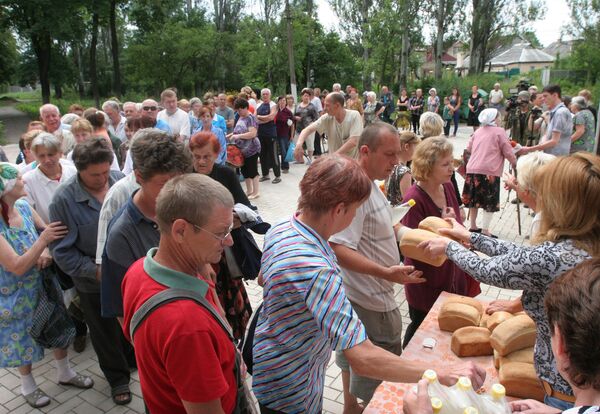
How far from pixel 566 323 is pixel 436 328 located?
4.85ft

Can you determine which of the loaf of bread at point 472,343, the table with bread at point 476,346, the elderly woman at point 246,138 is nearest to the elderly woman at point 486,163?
the table with bread at point 476,346

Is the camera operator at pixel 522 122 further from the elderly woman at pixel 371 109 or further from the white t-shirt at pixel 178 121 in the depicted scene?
the white t-shirt at pixel 178 121

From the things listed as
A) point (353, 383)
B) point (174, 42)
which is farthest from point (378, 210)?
point (174, 42)

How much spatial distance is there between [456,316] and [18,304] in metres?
3.01

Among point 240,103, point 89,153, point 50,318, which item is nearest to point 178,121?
point 240,103

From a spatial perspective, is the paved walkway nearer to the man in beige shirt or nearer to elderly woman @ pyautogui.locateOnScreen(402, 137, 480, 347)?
elderly woman @ pyautogui.locateOnScreen(402, 137, 480, 347)

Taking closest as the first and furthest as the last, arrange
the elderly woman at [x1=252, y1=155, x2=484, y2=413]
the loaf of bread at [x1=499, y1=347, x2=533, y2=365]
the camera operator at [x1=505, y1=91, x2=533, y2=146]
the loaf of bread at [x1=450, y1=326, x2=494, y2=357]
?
the elderly woman at [x1=252, y1=155, x2=484, y2=413]
the loaf of bread at [x1=499, y1=347, x2=533, y2=365]
the loaf of bread at [x1=450, y1=326, x2=494, y2=357]
the camera operator at [x1=505, y1=91, x2=533, y2=146]

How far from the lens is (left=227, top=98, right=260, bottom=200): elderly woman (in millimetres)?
8844

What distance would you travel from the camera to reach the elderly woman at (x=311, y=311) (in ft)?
5.08

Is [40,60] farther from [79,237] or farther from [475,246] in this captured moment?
[475,246]

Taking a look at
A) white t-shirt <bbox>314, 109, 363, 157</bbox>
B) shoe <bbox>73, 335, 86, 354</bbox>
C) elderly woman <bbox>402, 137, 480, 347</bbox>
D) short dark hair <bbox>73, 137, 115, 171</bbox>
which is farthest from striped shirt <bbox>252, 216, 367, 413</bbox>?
white t-shirt <bbox>314, 109, 363, 157</bbox>

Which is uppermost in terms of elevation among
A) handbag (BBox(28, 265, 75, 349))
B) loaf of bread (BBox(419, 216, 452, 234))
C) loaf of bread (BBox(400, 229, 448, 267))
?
loaf of bread (BBox(419, 216, 452, 234))

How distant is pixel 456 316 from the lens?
2.50 m

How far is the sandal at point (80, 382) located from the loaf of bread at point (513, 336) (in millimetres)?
3204
